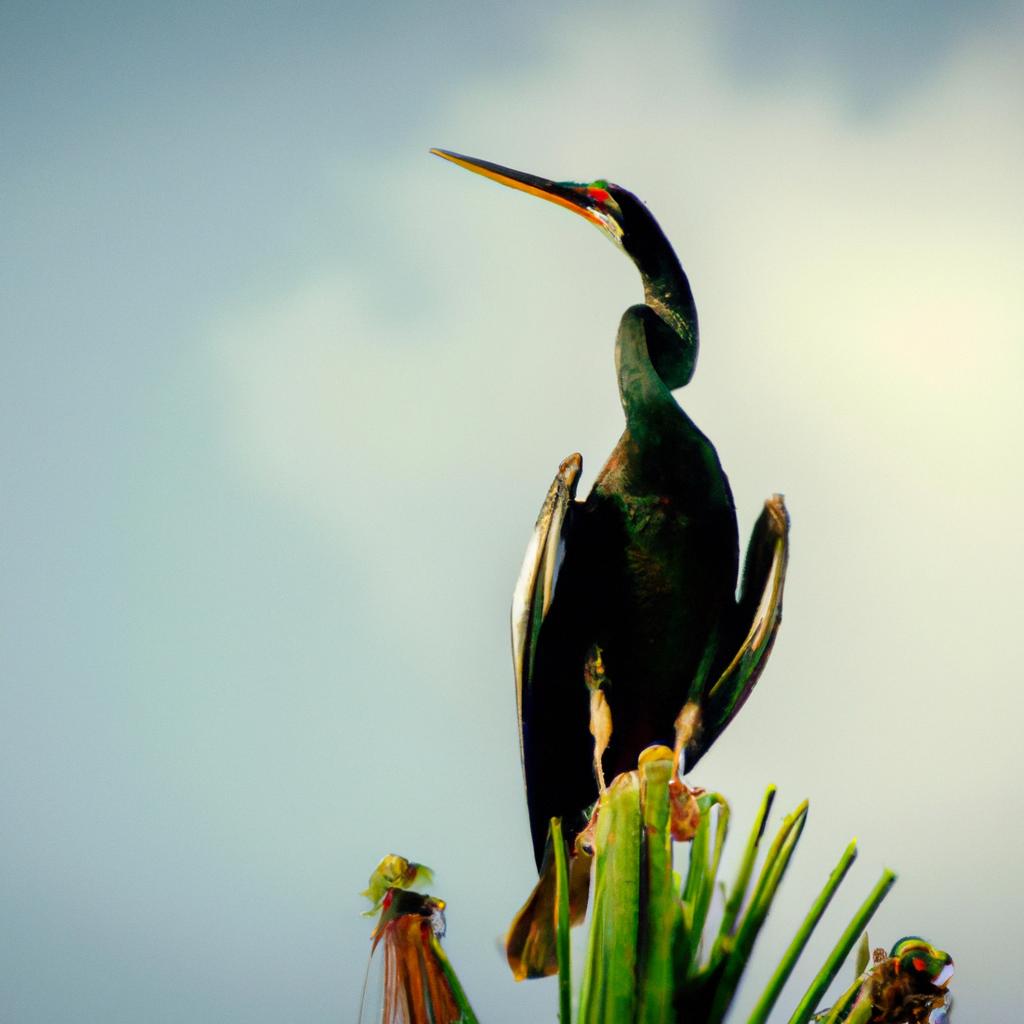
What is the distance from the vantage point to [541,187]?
6.23 meters

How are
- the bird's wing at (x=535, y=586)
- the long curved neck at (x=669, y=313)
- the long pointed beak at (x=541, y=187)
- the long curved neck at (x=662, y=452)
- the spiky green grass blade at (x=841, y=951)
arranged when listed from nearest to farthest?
1. the spiky green grass blade at (x=841, y=951)
2. the bird's wing at (x=535, y=586)
3. the long curved neck at (x=662, y=452)
4. the long curved neck at (x=669, y=313)
5. the long pointed beak at (x=541, y=187)

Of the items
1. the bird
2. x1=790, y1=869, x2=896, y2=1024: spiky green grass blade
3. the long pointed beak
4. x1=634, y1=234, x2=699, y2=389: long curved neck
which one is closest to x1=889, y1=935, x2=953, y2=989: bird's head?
x1=790, y1=869, x2=896, y2=1024: spiky green grass blade

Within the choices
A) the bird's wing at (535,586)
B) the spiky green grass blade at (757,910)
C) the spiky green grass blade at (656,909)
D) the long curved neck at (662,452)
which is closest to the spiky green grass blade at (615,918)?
the spiky green grass blade at (656,909)

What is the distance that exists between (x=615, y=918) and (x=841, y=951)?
0.59 m

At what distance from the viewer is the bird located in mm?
4785

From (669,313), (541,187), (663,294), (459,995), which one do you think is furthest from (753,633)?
(541,187)

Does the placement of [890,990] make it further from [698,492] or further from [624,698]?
[698,492]

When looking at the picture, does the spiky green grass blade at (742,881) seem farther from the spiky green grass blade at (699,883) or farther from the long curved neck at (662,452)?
the long curved neck at (662,452)

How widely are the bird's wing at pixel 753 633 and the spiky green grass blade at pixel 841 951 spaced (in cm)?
158

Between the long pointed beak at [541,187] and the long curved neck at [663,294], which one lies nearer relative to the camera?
the long curved neck at [663,294]

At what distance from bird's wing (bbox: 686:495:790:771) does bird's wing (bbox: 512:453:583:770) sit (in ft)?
2.33

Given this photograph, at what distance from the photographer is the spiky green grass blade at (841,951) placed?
3.08 meters

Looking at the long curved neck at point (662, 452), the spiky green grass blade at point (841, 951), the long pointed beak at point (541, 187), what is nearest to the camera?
the spiky green grass blade at point (841, 951)

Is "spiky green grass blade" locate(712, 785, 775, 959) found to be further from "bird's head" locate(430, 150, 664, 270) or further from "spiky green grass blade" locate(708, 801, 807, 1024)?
"bird's head" locate(430, 150, 664, 270)
